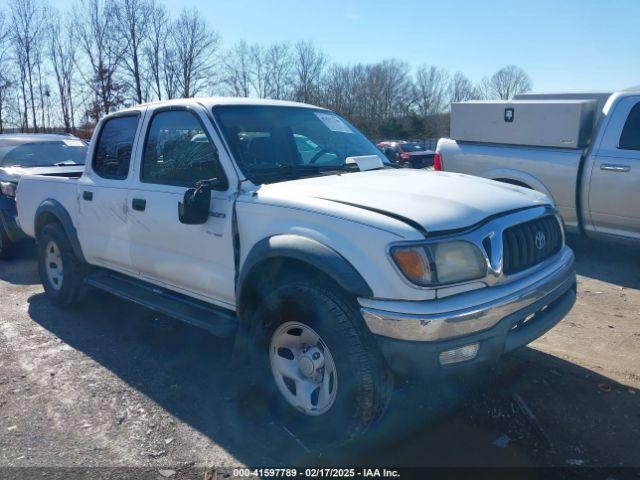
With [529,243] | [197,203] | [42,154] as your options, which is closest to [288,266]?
[197,203]

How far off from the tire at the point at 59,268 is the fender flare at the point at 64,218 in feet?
0.41

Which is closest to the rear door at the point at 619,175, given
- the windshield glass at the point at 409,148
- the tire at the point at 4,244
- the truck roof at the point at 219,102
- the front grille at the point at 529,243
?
the front grille at the point at 529,243

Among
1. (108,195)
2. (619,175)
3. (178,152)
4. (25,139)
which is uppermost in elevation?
(25,139)

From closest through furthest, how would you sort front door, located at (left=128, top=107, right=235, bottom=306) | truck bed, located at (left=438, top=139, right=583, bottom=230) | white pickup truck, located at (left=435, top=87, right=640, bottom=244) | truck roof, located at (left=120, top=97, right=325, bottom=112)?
1. front door, located at (left=128, top=107, right=235, bottom=306)
2. truck roof, located at (left=120, top=97, right=325, bottom=112)
3. white pickup truck, located at (left=435, top=87, right=640, bottom=244)
4. truck bed, located at (left=438, top=139, right=583, bottom=230)

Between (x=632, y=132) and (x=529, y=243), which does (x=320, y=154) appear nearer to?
(x=529, y=243)

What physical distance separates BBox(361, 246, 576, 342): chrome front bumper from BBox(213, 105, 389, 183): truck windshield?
4.55 ft

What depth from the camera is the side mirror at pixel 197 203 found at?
352 cm

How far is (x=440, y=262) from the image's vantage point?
9.04ft

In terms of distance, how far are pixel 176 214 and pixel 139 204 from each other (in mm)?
540

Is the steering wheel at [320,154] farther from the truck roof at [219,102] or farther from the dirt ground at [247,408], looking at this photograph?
the dirt ground at [247,408]

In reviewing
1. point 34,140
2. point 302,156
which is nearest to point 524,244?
point 302,156

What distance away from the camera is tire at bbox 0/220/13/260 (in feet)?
25.7

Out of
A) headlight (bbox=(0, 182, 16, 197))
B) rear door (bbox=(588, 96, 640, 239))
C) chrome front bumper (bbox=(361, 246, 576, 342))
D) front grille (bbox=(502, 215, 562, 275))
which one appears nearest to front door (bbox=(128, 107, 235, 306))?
chrome front bumper (bbox=(361, 246, 576, 342))

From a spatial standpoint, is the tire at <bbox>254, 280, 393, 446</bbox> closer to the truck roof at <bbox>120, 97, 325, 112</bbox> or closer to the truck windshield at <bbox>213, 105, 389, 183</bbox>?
the truck windshield at <bbox>213, 105, 389, 183</bbox>
